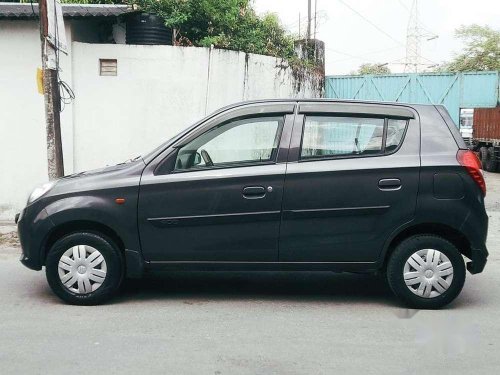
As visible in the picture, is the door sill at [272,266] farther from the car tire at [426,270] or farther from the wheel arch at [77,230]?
the wheel arch at [77,230]

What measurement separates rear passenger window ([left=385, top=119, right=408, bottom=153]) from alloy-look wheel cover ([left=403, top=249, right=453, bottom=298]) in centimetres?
90

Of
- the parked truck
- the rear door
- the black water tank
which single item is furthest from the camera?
the parked truck

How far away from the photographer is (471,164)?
5254 millimetres

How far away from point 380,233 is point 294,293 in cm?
111

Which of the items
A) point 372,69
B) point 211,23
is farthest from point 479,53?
point 211,23

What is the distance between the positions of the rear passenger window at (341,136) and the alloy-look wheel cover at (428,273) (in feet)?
3.10

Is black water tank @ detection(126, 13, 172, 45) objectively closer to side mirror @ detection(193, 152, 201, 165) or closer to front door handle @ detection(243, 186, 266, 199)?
side mirror @ detection(193, 152, 201, 165)

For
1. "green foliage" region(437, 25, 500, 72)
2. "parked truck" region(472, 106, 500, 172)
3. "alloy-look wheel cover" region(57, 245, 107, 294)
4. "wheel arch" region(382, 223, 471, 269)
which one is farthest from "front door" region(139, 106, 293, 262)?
"green foliage" region(437, 25, 500, 72)

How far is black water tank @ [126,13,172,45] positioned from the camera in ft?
36.2

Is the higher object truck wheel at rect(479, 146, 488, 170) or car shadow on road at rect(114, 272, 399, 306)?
car shadow on road at rect(114, 272, 399, 306)

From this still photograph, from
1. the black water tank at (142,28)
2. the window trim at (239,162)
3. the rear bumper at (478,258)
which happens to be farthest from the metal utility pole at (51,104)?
the rear bumper at (478,258)

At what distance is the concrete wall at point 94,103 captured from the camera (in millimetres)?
10039

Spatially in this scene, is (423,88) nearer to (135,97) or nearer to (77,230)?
(135,97)

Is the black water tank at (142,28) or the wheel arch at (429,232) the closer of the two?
the wheel arch at (429,232)
